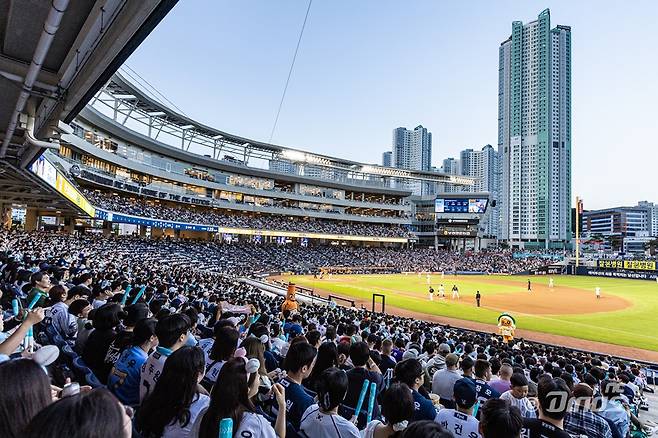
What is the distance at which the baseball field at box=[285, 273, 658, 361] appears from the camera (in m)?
23.9

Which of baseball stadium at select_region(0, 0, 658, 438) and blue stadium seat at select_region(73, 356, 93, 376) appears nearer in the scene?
baseball stadium at select_region(0, 0, 658, 438)

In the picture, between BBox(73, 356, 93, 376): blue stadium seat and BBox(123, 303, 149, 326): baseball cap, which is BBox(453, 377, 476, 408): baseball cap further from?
BBox(123, 303, 149, 326): baseball cap

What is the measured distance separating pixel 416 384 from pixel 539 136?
18311 centimetres

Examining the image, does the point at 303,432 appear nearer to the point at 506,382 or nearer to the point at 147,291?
the point at 506,382

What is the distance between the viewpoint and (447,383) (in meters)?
6.54

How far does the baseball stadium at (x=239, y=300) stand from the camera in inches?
131

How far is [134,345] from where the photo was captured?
486cm

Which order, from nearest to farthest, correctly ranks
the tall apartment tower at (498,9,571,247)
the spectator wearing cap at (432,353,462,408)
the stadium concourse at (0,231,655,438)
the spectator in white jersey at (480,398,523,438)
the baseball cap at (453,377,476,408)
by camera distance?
the stadium concourse at (0,231,655,438)
the spectator in white jersey at (480,398,523,438)
the baseball cap at (453,377,476,408)
the spectator wearing cap at (432,353,462,408)
the tall apartment tower at (498,9,571,247)

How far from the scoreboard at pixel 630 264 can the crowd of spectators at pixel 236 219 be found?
125 ft

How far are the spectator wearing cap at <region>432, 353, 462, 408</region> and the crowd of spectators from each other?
4056 cm

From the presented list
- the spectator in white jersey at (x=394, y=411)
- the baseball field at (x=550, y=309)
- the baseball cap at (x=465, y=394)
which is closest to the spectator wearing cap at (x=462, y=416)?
the baseball cap at (x=465, y=394)

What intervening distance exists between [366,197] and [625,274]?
169 ft

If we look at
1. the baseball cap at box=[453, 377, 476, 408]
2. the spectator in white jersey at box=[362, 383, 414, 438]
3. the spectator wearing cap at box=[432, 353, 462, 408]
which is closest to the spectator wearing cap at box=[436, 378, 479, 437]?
the baseball cap at box=[453, 377, 476, 408]

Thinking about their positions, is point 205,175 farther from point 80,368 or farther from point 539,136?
point 539,136
